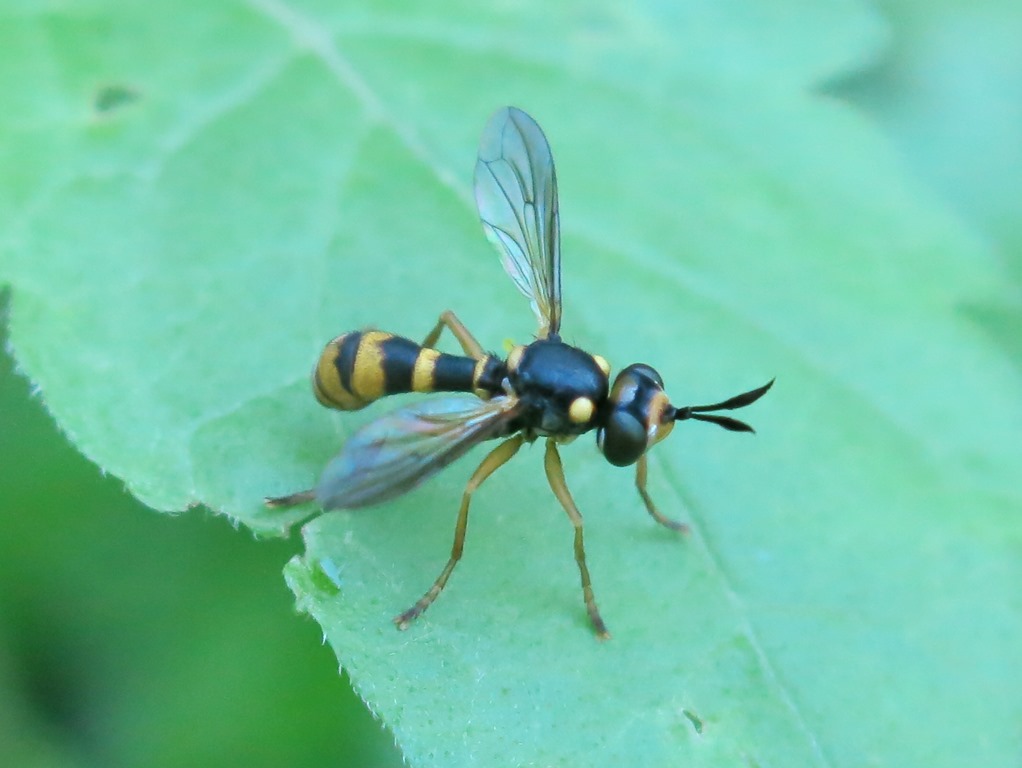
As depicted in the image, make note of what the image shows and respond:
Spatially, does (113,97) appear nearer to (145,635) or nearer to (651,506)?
(145,635)

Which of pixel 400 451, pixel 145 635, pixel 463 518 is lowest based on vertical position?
pixel 145 635

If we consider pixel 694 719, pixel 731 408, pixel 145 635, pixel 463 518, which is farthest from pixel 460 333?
pixel 145 635

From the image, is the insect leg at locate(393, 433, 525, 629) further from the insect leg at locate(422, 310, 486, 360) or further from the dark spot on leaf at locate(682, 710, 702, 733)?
the dark spot on leaf at locate(682, 710, 702, 733)

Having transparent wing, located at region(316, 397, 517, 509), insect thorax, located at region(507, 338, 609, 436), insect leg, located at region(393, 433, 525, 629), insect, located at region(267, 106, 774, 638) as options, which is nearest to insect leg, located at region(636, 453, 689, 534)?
insect, located at region(267, 106, 774, 638)

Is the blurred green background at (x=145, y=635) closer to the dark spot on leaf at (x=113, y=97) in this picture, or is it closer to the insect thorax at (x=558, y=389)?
the dark spot on leaf at (x=113, y=97)

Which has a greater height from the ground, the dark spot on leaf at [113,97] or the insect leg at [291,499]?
the dark spot on leaf at [113,97]

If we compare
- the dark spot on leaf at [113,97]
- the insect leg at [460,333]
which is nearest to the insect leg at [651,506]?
the insect leg at [460,333]

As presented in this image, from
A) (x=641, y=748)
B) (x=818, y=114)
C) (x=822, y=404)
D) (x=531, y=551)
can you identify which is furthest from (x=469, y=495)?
(x=818, y=114)
